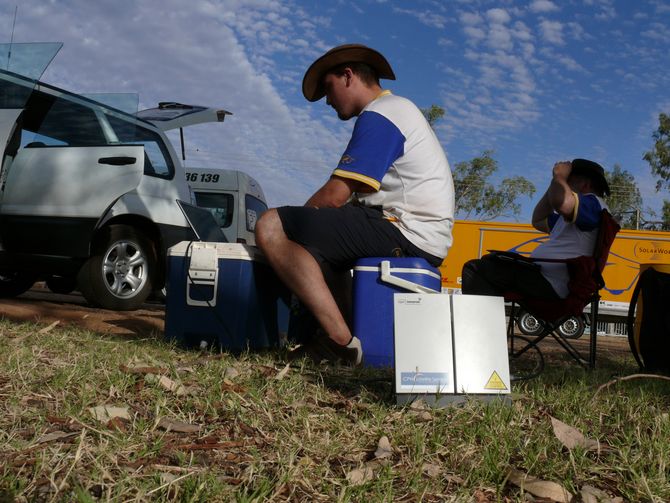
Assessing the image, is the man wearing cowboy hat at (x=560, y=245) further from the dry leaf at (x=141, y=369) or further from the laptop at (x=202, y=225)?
the dry leaf at (x=141, y=369)

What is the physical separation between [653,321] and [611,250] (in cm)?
1206

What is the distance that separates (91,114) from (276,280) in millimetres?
3460

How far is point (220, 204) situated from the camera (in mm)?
11953

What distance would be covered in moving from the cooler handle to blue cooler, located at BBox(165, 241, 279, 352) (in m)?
0.81

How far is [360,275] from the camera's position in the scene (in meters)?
3.26

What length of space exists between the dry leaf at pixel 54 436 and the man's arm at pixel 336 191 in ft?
5.73

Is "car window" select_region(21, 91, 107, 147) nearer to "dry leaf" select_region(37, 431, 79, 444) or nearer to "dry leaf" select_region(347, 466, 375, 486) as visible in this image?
"dry leaf" select_region(37, 431, 79, 444)

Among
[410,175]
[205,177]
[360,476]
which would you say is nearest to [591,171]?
[410,175]

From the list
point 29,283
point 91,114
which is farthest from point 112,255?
point 29,283

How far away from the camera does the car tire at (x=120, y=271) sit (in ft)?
19.3

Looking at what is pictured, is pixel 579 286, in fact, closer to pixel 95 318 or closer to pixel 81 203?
pixel 95 318

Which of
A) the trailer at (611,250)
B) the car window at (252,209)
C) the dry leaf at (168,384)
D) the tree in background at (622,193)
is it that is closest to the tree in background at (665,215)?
the tree in background at (622,193)

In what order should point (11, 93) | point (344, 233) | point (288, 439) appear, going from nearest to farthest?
point (288, 439), point (344, 233), point (11, 93)

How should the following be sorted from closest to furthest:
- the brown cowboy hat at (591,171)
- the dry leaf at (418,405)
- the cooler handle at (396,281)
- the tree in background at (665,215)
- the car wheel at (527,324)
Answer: the dry leaf at (418,405), the cooler handle at (396,281), the brown cowboy hat at (591,171), the car wheel at (527,324), the tree in background at (665,215)
